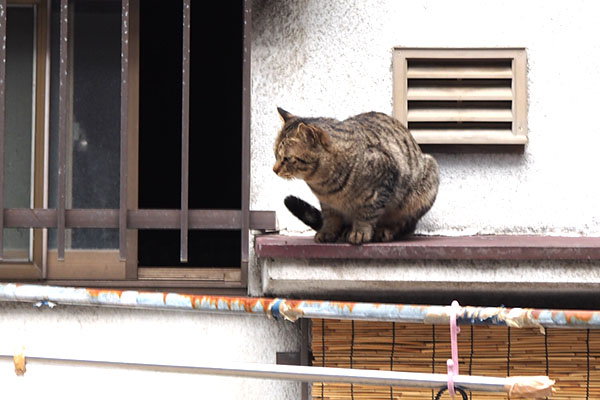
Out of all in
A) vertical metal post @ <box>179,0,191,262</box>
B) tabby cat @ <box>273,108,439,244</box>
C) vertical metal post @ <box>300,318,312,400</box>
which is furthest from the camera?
vertical metal post @ <box>300,318,312,400</box>

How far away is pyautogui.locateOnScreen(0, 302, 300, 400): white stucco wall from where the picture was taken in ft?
13.7

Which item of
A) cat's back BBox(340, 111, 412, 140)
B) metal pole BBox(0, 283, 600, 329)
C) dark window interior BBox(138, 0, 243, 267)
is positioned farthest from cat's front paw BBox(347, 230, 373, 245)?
dark window interior BBox(138, 0, 243, 267)

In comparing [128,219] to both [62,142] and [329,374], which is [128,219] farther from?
[329,374]

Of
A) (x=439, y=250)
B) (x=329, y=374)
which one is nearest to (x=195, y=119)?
(x=439, y=250)

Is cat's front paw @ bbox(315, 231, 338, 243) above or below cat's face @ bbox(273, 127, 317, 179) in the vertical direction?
below

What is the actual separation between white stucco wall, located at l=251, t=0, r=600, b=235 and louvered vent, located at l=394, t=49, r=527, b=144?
0.07 m

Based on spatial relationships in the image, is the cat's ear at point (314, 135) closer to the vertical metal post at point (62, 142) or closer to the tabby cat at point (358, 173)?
the tabby cat at point (358, 173)

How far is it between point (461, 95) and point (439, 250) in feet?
3.47

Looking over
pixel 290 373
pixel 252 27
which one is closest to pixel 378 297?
pixel 252 27

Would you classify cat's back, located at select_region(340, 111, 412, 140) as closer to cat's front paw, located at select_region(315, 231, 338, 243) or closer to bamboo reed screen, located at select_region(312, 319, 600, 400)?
cat's front paw, located at select_region(315, 231, 338, 243)

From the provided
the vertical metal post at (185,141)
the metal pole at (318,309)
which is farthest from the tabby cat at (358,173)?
the metal pole at (318,309)

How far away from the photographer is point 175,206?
19.9ft

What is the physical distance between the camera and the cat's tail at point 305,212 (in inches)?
156

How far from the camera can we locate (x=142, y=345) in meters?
4.20
